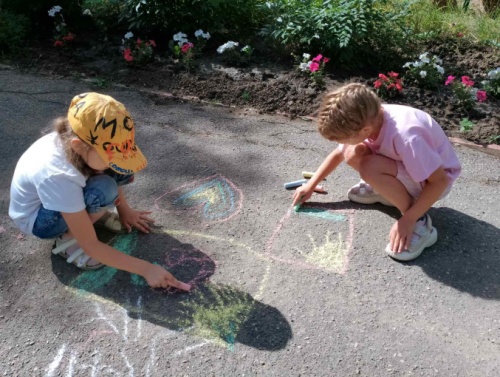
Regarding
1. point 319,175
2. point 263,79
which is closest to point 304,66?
point 263,79

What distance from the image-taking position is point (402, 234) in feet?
8.55

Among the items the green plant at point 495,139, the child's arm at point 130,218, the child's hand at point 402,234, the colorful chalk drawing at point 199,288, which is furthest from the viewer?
the green plant at point 495,139

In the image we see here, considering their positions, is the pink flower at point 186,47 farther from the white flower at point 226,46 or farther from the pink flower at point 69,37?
the pink flower at point 69,37

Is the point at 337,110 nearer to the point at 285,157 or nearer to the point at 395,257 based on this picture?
the point at 395,257

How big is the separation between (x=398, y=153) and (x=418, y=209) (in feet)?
0.99

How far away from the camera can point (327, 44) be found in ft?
14.4

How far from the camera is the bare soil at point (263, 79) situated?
13.0 ft

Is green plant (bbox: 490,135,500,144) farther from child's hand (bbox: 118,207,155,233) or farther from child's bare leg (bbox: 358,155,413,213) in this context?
child's hand (bbox: 118,207,155,233)

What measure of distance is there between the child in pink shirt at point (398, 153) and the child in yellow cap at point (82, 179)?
0.96 m

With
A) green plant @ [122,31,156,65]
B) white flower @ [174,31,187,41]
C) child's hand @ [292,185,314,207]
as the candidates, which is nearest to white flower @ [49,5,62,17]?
green plant @ [122,31,156,65]

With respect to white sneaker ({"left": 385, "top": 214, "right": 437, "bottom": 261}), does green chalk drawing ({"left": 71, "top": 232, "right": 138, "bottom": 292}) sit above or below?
below

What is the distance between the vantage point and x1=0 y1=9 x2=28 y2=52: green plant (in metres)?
5.01

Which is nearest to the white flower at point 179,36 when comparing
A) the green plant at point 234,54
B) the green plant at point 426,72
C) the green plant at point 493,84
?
the green plant at point 234,54

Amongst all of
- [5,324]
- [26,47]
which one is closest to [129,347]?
[5,324]
